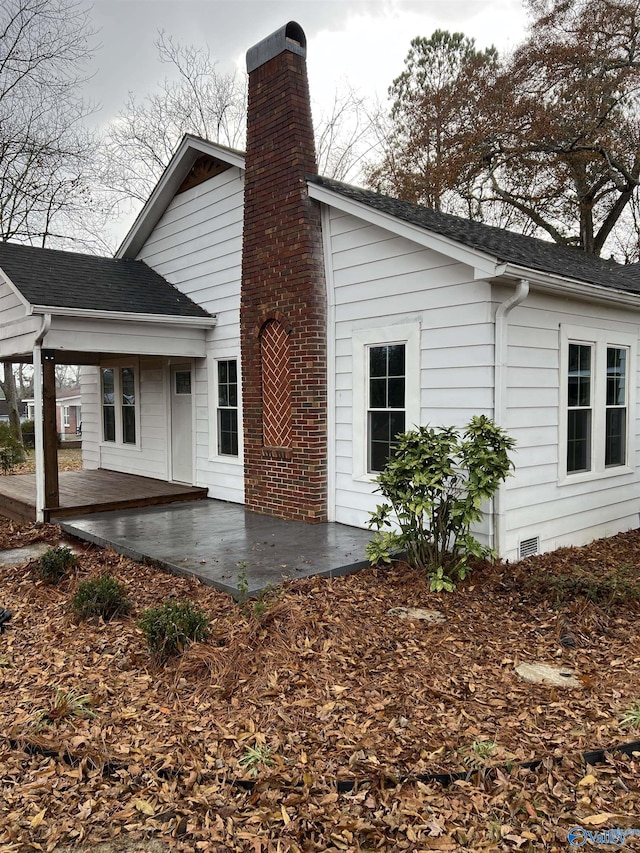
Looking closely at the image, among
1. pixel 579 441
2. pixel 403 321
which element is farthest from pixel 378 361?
pixel 579 441

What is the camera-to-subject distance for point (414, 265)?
632 centimetres

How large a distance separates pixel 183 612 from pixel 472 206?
796 inches

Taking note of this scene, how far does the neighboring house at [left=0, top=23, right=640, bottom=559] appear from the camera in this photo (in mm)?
5973

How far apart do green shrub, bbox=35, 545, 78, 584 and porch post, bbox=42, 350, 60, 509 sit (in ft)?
7.29

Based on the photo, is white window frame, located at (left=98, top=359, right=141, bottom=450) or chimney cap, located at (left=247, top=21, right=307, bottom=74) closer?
chimney cap, located at (left=247, top=21, right=307, bottom=74)

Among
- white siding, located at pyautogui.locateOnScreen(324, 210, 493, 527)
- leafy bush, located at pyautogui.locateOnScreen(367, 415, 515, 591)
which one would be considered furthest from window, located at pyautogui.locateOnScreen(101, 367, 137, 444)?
leafy bush, located at pyautogui.locateOnScreen(367, 415, 515, 591)

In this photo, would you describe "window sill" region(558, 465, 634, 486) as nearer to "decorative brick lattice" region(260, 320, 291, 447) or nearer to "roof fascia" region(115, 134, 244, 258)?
"decorative brick lattice" region(260, 320, 291, 447)

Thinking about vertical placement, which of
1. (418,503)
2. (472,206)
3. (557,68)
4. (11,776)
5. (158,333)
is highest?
(557,68)

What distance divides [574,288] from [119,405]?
8.87m

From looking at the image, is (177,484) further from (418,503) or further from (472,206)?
(472,206)

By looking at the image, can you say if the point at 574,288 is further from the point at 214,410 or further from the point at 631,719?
the point at 214,410

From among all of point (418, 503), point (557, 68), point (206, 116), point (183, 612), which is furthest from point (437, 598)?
point (206, 116)

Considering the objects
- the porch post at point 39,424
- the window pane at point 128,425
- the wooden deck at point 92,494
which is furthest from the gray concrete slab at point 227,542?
the window pane at point 128,425

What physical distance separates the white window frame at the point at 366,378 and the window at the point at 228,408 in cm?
266
